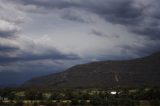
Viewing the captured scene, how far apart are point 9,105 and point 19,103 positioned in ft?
31.8

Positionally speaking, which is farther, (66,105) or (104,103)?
(104,103)

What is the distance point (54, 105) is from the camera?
6895 inches

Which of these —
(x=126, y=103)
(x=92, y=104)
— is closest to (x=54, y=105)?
(x=92, y=104)

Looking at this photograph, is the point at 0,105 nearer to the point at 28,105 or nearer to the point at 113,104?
the point at 28,105

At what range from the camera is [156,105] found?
177 meters

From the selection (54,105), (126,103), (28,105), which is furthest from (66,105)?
(126,103)

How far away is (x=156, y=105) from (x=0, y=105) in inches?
2920

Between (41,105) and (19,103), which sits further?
(19,103)

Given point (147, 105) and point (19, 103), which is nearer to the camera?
point (147, 105)

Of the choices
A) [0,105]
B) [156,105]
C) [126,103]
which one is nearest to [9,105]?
[0,105]

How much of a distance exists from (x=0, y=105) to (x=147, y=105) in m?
69.5

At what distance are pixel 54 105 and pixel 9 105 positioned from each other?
21.5 meters

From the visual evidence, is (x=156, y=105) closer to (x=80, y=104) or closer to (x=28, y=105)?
(x=80, y=104)

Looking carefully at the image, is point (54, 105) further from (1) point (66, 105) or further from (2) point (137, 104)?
(2) point (137, 104)
